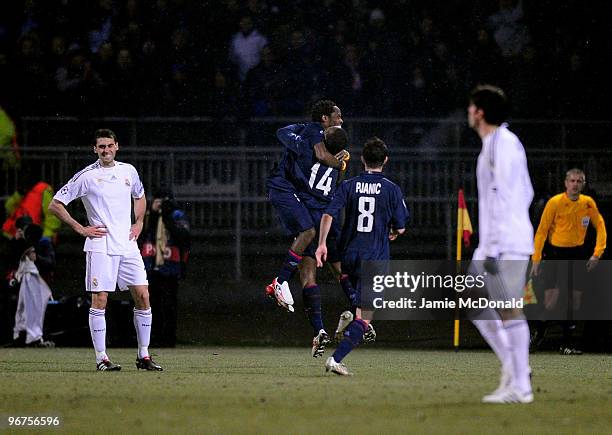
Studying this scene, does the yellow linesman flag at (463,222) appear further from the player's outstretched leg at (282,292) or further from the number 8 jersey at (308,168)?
the player's outstretched leg at (282,292)

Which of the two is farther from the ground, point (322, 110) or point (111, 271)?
point (322, 110)

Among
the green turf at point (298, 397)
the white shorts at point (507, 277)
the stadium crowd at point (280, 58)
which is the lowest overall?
the green turf at point (298, 397)

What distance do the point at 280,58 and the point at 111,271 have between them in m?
10.6

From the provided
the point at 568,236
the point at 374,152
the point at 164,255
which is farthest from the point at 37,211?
the point at 374,152

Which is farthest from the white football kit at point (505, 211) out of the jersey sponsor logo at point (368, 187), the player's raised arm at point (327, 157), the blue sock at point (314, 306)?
the blue sock at point (314, 306)

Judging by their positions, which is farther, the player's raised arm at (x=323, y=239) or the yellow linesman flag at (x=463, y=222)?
the yellow linesman flag at (x=463, y=222)

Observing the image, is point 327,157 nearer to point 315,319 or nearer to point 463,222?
point 315,319

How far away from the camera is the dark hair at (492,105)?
8.50 m

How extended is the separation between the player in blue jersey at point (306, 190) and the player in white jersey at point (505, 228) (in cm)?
464

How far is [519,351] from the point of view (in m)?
8.41

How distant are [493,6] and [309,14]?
132 inches

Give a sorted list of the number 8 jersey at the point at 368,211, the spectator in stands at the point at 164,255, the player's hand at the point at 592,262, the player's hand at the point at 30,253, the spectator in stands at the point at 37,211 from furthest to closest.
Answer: the spectator in stands at the point at 37,211, the player's hand at the point at 30,253, the spectator in stands at the point at 164,255, the player's hand at the point at 592,262, the number 8 jersey at the point at 368,211

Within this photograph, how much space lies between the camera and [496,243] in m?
8.31

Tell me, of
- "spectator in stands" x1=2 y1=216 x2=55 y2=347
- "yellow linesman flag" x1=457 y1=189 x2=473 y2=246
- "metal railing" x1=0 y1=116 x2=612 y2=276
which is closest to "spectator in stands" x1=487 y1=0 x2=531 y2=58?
"metal railing" x1=0 y1=116 x2=612 y2=276
